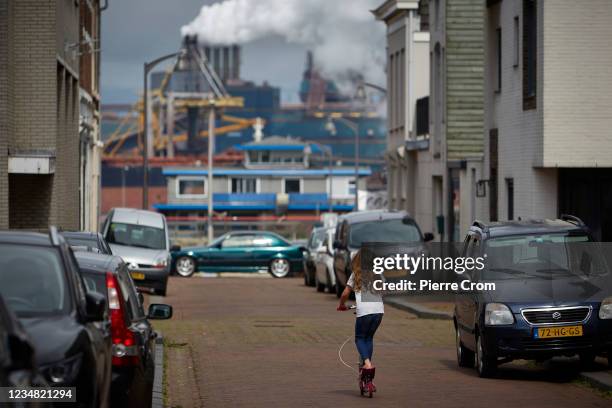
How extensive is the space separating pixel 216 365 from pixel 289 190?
112936 mm

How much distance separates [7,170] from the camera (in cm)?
2714

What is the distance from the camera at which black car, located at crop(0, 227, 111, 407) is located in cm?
806

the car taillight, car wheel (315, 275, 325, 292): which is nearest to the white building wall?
car wheel (315, 275, 325, 292)

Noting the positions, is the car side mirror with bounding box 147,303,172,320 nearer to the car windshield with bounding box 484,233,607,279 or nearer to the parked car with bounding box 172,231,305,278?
the car windshield with bounding box 484,233,607,279

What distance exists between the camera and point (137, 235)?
34969 millimetres

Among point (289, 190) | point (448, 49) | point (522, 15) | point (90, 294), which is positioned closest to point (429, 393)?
point (90, 294)

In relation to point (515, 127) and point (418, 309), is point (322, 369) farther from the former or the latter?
point (515, 127)

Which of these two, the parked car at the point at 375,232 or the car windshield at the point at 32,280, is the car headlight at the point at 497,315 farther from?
the parked car at the point at 375,232

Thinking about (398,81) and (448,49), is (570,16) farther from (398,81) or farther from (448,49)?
(398,81)

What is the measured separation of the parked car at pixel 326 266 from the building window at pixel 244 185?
88.2 m

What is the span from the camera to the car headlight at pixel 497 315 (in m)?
15.8

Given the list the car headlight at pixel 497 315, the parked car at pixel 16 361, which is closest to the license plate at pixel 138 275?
the car headlight at pixel 497 315

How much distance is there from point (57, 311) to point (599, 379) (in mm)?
7889

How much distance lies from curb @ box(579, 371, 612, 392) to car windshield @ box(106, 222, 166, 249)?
65.6 ft
